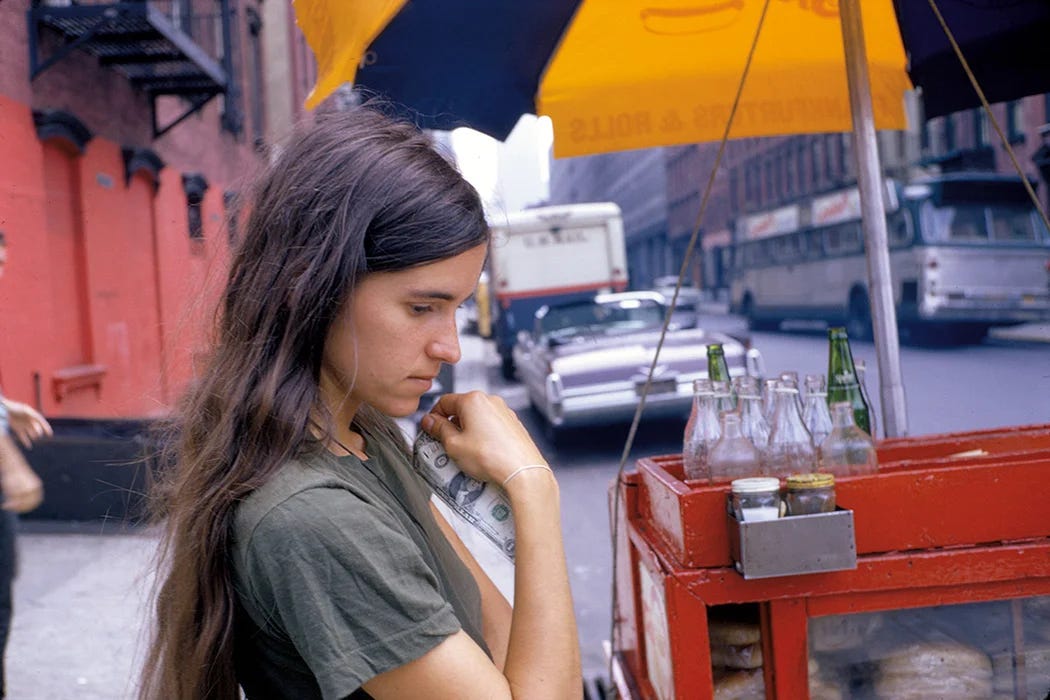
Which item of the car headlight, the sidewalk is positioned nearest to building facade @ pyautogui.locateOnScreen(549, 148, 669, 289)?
the car headlight

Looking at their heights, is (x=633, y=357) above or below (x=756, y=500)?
above

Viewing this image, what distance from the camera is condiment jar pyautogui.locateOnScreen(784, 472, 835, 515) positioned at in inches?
71.8

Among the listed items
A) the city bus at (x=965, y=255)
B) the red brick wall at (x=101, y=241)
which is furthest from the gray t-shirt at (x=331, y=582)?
the city bus at (x=965, y=255)

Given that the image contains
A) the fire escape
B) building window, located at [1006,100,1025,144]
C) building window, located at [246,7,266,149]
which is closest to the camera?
the fire escape

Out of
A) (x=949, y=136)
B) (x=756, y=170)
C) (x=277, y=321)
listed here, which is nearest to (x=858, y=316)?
(x=949, y=136)

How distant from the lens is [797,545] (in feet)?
5.95

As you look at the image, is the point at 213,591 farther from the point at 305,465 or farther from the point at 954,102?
the point at 954,102

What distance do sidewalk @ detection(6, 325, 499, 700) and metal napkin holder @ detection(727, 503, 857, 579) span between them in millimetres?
2227

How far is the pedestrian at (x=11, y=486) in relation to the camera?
9.59 ft

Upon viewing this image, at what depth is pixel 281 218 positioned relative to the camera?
135cm

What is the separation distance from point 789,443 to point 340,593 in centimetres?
139

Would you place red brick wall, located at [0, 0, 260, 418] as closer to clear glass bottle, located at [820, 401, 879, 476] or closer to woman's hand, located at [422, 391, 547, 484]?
woman's hand, located at [422, 391, 547, 484]

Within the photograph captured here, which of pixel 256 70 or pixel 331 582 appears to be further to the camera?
pixel 256 70

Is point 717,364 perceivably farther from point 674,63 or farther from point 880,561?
point 674,63
